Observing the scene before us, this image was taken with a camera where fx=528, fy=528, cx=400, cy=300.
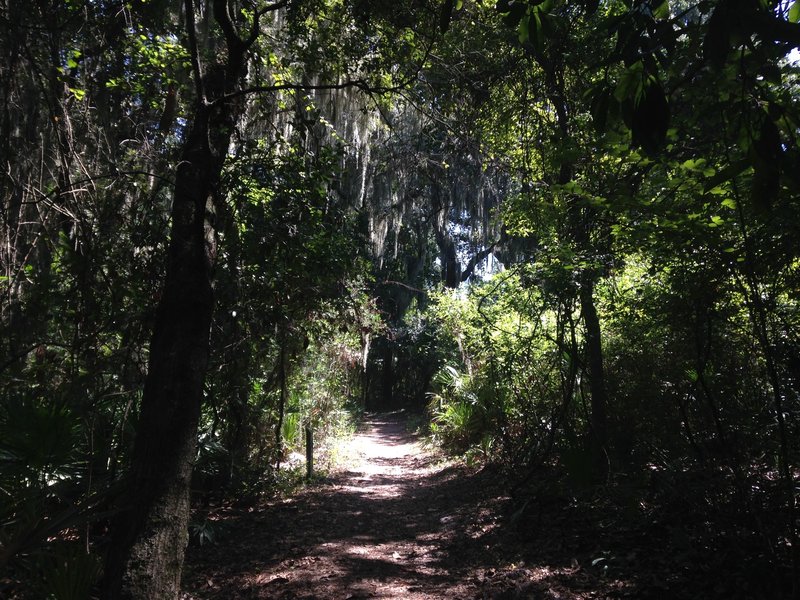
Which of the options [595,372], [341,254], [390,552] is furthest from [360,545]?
[341,254]

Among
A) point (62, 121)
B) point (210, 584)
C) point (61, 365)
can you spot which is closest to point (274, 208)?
point (62, 121)

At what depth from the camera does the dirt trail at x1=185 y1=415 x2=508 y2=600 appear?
4.74 meters

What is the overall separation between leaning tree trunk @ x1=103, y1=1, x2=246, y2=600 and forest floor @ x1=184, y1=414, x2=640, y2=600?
5.51 ft

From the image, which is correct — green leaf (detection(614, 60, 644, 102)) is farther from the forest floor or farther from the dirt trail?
the dirt trail

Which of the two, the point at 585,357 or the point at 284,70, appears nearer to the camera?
the point at 284,70

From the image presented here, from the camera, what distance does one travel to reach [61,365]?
605 centimetres

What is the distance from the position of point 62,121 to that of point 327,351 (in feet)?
26.6

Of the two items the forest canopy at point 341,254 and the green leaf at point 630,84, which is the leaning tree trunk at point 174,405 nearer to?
the forest canopy at point 341,254

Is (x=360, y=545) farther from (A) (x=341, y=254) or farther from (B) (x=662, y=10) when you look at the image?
(B) (x=662, y=10)

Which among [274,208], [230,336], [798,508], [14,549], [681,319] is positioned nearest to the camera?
[14,549]

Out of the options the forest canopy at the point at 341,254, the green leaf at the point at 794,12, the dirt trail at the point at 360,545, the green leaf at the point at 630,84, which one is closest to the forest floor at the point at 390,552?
the dirt trail at the point at 360,545

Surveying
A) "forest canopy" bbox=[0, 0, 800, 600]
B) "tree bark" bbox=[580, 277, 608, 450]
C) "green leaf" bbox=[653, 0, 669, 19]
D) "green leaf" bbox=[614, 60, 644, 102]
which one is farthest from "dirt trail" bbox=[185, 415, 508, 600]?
"green leaf" bbox=[653, 0, 669, 19]

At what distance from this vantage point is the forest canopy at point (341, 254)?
3.24 meters

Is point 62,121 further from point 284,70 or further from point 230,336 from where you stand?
point 230,336
